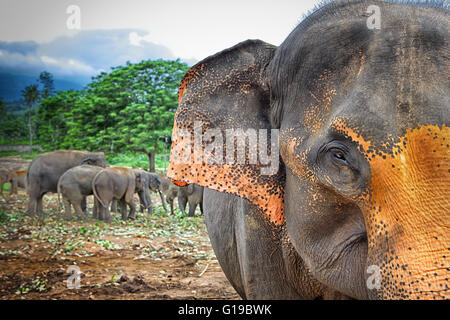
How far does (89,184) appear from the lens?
961 centimetres

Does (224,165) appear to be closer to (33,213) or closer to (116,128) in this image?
(33,213)

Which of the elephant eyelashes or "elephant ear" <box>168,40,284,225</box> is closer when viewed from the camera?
the elephant eyelashes

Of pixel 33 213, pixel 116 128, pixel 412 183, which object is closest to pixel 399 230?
pixel 412 183

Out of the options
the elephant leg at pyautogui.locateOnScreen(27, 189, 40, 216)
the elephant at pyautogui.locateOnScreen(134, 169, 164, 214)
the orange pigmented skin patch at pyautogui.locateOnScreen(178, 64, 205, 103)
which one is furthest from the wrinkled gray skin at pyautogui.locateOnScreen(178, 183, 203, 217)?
the orange pigmented skin patch at pyautogui.locateOnScreen(178, 64, 205, 103)

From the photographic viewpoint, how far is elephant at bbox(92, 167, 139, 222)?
9.35 m

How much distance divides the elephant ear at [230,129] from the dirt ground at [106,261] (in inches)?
105

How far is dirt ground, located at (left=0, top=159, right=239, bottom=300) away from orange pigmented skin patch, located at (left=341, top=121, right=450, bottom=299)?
3239 millimetres

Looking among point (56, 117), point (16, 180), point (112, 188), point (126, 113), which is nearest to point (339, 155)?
point (112, 188)

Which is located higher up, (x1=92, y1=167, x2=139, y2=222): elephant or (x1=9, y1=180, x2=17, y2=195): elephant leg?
(x1=92, y1=167, x2=139, y2=222): elephant

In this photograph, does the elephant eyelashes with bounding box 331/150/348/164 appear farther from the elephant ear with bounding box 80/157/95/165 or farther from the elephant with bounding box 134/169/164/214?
the elephant ear with bounding box 80/157/95/165

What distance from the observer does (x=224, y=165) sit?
5.74ft

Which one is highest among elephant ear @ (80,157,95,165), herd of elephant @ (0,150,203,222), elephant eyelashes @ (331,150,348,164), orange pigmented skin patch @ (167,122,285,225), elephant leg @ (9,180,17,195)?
elephant eyelashes @ (331,150,348,164)

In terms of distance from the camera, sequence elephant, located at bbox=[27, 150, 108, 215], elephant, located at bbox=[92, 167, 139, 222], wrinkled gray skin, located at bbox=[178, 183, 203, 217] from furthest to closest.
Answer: wrinkled gray skin, located at bbox=[178, 183, 203, 217] → elephant, located at bbox=[27, 150, 108, 215] → elephant, located at bbox=[92, 167, 139, 222]

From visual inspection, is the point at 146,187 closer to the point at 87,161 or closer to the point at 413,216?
the point at 87,161
